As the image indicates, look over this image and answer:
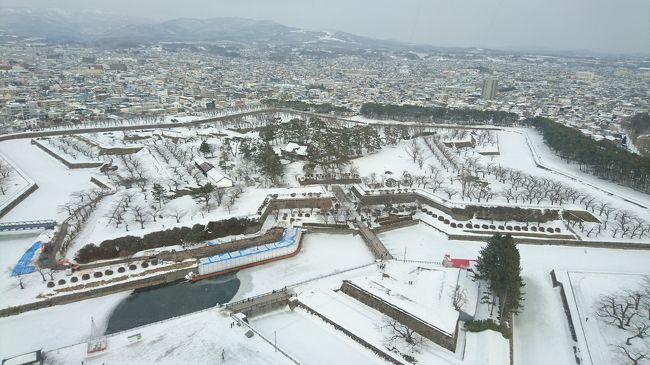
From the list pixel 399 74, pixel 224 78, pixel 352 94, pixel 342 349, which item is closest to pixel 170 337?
pixel 342 349

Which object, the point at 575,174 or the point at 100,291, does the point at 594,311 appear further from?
the point at 100,291

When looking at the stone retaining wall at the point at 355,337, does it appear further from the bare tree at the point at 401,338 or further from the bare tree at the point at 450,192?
the bare tree at the point at 450,192

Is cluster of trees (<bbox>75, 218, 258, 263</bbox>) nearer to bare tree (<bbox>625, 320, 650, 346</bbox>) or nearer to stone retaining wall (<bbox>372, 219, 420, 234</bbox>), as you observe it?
stone retaining wall (<bbox>372, 219, 420, 234</bbox>)

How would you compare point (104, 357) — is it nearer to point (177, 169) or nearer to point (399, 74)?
point (177, 169)

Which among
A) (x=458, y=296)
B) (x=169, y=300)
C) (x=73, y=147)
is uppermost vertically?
(x=73, y=147)

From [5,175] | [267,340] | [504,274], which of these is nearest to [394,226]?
[504,274]

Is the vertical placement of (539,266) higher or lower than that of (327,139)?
lower
